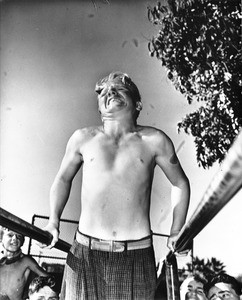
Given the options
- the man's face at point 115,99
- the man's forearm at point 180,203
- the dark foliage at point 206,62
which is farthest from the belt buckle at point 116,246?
the dark foliage at point 206,62

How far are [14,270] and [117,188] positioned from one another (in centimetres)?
75

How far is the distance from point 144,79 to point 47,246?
31.2 inches

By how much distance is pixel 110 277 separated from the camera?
0.65m

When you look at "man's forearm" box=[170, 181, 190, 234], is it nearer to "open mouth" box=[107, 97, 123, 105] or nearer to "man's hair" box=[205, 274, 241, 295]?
"open mouth" box=[107, 97, 123, 105]

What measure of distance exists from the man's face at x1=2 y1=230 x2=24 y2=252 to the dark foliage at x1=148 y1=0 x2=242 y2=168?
62cm

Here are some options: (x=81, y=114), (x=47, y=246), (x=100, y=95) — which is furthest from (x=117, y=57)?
(x=47, y=246)

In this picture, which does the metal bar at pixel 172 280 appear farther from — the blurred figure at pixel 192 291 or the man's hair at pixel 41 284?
the man's hair at pixel 41 284

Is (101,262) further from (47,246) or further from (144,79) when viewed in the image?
(144,79)

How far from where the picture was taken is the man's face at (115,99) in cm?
75

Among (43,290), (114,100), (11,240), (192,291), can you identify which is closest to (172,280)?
(114,100)

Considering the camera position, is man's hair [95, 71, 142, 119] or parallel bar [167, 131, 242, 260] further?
man's hair [95, 71, 142, 119]

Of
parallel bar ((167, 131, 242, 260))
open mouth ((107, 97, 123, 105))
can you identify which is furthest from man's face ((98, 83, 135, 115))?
parallel bar ((167, 131, 242, 260))

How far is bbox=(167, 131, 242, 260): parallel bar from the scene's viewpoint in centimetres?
24

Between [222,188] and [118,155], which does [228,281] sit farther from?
[222,188]
